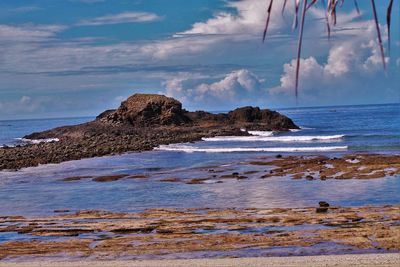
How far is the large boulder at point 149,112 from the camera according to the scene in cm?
7825

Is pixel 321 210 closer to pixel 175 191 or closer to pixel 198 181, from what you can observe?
pixel 175 191

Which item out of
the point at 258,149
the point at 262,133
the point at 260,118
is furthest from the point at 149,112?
the point at 258,149

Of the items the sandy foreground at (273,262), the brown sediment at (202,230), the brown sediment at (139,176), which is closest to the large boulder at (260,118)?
the brown sediment at (139,176)

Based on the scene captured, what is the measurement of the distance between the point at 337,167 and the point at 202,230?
17.2 metres

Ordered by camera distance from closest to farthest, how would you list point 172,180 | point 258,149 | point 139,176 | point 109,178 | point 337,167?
point 172,180 → point 337,167 → point 109,178 → point 139,176 → point 258,149

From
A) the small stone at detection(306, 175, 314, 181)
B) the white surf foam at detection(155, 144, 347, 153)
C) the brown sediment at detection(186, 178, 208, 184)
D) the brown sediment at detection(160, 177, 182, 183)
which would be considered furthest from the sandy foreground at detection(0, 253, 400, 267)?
the white surf foam at detection(155, 144, 347, 153)

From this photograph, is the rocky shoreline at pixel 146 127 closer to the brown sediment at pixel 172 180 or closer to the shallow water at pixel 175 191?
the shallow water at pixel 175 191

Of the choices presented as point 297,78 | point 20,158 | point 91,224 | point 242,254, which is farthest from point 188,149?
point 297,78

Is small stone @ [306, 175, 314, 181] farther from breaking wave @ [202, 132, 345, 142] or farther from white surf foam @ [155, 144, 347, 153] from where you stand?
breaking wave @ [202, 132, 345, 142]

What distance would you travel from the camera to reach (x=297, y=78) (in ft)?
7.29

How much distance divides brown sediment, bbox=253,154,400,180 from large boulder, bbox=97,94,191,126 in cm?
4268

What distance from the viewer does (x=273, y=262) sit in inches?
437

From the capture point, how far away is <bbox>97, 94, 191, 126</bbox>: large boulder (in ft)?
257

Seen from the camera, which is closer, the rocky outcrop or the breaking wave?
the breaking wave
